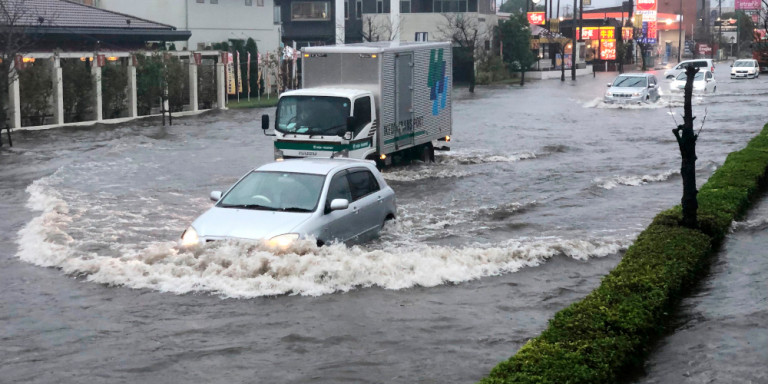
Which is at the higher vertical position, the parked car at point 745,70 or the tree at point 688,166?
the parked car at point 745,70

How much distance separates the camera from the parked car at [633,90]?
46.4 metres

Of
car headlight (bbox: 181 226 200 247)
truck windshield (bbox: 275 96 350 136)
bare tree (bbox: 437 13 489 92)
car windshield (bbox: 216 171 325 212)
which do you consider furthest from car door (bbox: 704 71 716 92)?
car headlight (bbox: 181 226 200 247)

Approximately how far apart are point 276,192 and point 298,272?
184 centimetres

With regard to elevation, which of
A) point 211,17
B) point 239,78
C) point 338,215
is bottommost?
point 338,215

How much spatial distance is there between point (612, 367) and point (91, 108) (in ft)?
111

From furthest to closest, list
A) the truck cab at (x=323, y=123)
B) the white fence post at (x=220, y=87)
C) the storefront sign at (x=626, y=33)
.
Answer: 1. the storefront sign at (x=626, y=33)
2. the white fence post at (x=220, y=87)
3. the truck cab at (x=323, y=123)

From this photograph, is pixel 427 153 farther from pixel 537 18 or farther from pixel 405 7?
pixel 537 18

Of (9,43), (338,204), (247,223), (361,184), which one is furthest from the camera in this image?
(9,43)

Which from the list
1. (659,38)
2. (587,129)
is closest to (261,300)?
(587,129)

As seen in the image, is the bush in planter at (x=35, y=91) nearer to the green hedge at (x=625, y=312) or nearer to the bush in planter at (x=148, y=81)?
the bush in planter at (x=148, y=81)

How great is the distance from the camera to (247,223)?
1326cm

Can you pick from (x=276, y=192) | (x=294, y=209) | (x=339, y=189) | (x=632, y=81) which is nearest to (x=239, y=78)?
(x=632, y=81)

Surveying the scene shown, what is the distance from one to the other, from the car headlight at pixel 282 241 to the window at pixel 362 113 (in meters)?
8.84

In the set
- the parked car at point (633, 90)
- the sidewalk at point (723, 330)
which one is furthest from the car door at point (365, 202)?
the parked car at point (633, 90)
